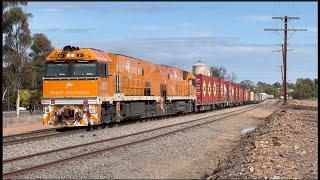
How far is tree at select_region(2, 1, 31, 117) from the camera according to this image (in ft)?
153

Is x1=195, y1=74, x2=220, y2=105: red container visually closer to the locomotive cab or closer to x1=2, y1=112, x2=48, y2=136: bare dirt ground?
x1=2, y1=112, x2=48, y2=136: bare dirt ground

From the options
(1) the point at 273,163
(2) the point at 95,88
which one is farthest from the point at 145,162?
(2) the point at 95,88

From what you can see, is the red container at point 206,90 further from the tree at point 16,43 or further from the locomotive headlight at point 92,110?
the locomotive headlight at point 92,110

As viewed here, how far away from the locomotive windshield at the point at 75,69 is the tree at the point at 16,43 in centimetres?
2414

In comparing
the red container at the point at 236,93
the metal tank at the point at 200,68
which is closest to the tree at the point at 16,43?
the red container at the point at 236,93

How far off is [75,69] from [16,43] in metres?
27.7

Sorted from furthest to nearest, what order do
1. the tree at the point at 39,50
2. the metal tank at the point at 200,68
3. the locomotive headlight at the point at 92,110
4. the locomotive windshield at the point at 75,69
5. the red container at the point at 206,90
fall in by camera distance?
the metal tank at the point at 200,68
the tree at the point at 39,50
the red container at the point at 206,90
the locomotive windshield at the point at 75,69
the locomotive headlight at the point at 92,110

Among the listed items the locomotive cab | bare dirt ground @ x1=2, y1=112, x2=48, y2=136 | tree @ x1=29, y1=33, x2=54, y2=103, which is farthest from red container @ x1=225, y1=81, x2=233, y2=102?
the locomotive cab

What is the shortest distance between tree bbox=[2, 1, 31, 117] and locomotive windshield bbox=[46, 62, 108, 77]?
79.2 feet

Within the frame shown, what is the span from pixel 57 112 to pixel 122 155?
8568 mm

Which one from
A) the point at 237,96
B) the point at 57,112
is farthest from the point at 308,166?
the point at 237,96

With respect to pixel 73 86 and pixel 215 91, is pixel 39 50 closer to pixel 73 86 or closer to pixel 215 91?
pixel 215 91

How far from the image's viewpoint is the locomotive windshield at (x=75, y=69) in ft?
74.9

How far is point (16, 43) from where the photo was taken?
4872 cm
